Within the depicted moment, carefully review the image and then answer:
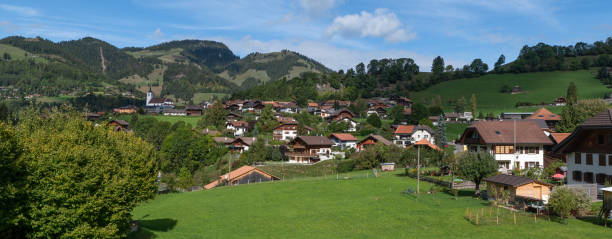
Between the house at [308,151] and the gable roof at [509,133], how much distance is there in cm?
3844

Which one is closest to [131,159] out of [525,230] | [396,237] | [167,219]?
[167,219]

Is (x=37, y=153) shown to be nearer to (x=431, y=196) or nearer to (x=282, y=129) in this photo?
(x=431, y=196)

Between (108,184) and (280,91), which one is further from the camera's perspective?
(280,91)

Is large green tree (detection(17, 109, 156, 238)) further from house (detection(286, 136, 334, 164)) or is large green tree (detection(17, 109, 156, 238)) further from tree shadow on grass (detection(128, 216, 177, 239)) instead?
house (detection(286, 136, 334, 164))

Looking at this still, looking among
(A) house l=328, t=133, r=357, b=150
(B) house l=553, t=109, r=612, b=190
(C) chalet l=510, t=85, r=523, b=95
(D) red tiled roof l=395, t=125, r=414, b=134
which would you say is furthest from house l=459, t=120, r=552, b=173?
(C) chalet l=510, t=85, r=523, b=95

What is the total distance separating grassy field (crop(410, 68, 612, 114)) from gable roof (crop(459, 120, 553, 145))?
7650cm

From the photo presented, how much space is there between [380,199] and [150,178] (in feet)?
68.0

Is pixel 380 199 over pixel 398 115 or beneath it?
beneath

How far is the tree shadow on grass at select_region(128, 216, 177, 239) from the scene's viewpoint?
30.4m

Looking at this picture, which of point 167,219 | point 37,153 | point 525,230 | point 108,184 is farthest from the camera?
point 167,219

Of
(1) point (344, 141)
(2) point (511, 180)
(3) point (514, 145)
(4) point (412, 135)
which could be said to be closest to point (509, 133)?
(3) point (514, 145)

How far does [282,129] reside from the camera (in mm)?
118938

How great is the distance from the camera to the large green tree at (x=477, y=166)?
41250 mm

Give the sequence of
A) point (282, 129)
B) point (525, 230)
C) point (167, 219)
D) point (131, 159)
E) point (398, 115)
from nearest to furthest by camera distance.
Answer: point (525, 230)
point (131, 159)
point (167, 219)
point (282, 129)
point (398, 115)
